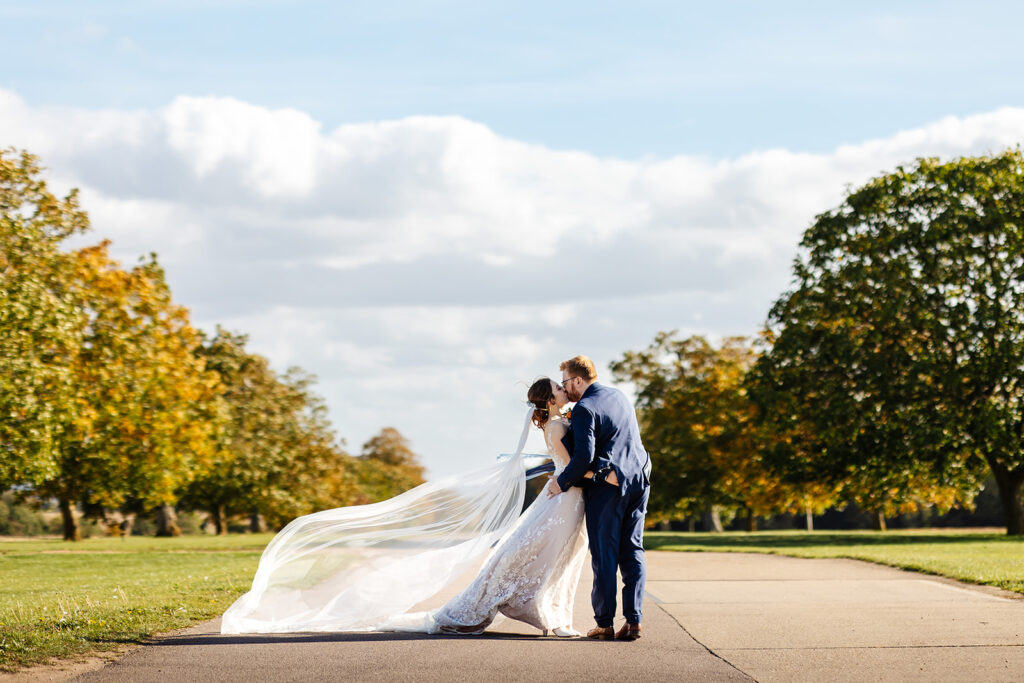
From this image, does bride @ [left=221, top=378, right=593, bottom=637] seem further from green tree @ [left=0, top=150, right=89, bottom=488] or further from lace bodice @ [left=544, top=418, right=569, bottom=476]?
green tree @ [left=0, top=150, right=89, bottom=488]

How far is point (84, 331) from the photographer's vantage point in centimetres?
3438

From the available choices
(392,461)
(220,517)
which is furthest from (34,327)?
(392,461)

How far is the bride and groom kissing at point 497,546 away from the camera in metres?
9.48

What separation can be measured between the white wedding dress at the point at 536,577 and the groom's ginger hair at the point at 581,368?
0.44 meters

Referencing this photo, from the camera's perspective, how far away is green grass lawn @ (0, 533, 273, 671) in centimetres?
897

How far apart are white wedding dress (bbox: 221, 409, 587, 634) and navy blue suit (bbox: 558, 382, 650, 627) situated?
348 mm

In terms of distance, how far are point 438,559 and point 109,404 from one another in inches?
992

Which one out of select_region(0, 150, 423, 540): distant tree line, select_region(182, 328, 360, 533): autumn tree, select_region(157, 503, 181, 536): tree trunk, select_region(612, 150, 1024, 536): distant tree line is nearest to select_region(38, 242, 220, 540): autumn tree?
select_region(0, 150, 423, 540): distant tree line

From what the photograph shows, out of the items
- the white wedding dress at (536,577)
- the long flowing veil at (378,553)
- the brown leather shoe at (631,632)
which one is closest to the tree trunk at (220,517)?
the long flowing veil at (378,553)

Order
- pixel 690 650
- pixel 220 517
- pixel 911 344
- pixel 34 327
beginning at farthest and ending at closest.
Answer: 1. pixel 220 517
2. pixel 911 344
3. pixel 34 327
4. pixel 690 650

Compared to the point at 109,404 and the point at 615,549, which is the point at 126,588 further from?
the point at 109,404

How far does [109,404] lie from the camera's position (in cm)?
3319

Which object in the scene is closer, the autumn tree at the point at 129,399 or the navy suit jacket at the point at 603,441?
the navy suit jacket at the point at 603,441

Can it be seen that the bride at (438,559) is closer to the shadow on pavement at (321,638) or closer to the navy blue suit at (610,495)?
the shadow on pavement at (321,638)
